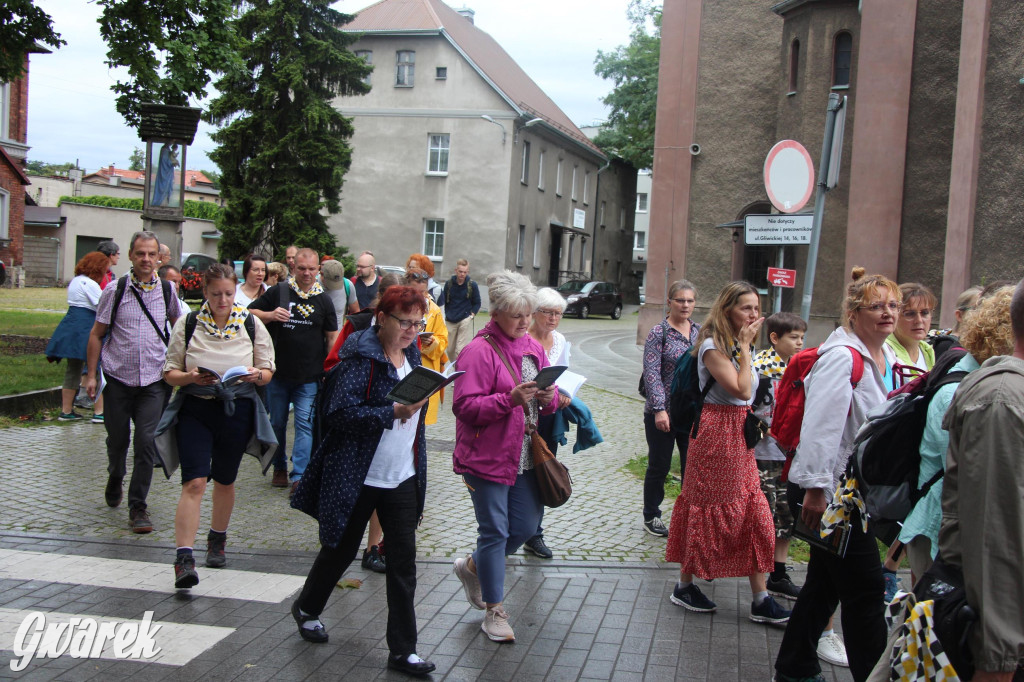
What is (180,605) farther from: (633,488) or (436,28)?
(436,28)

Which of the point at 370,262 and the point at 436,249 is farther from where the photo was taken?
→ the point at 436,249

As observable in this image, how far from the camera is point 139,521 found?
22.1ft

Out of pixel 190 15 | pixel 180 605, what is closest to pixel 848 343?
pixel 180 605

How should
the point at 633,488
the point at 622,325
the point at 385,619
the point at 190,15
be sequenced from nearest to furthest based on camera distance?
the point at 385,619 → the point at 633,488 → the point at 190,15 → the point at 622,325

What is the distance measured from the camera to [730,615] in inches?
216

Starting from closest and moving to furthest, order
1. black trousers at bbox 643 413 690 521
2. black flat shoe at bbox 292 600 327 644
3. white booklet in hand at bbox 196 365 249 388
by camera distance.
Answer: black flat shoe at bbox 292 600 327 644
white booklet in hand at bbox 196 365 249 388
black trousers at bbox 643 413 690 521

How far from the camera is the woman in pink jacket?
4836mm

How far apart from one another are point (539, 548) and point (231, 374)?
8.12 feet

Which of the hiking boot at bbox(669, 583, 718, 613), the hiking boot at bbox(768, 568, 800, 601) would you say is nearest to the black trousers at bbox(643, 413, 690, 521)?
the hiking boot at bbox(768, 568, 800, 601)

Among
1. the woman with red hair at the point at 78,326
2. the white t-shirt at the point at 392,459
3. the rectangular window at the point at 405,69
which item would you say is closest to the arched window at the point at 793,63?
the woman with red hair at the point at 78,326

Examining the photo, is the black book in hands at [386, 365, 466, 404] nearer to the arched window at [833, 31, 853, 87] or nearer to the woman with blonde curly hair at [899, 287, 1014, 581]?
the woman with blonde curly hair at [899, 287, 1014, 581]

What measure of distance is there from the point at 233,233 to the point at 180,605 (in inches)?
1044

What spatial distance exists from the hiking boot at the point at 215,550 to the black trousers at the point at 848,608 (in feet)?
11.5

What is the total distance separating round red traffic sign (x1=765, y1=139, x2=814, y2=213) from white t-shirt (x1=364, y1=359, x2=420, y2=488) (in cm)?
462
